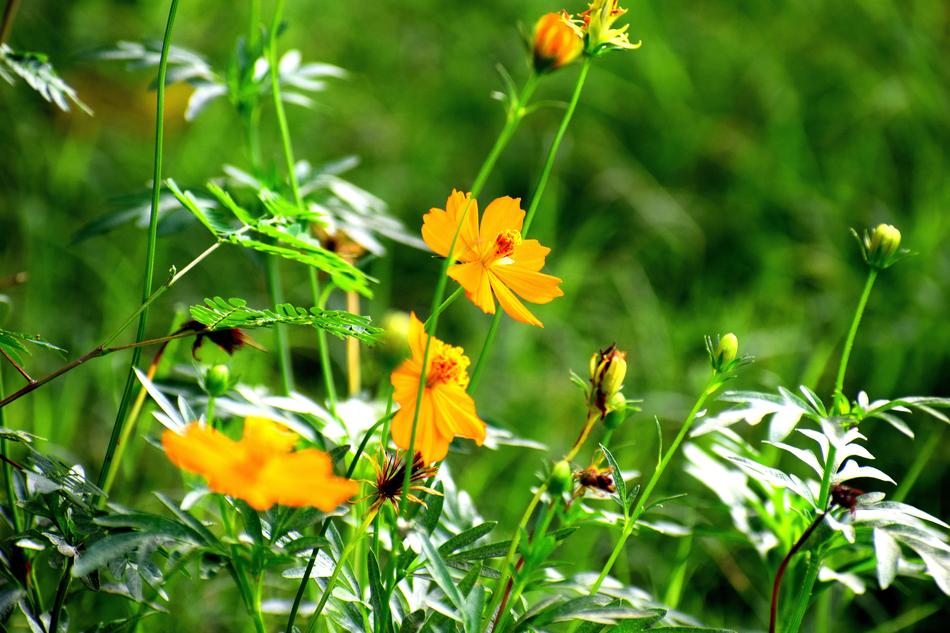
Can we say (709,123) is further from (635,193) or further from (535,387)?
(535,387)

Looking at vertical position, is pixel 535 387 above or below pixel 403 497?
below

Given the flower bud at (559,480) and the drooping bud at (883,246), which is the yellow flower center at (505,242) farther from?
the drooping bud at (883,246)

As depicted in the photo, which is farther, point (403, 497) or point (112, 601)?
point (112, 601)

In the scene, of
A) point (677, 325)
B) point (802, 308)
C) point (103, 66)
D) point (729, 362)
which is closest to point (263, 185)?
point (729, 362)

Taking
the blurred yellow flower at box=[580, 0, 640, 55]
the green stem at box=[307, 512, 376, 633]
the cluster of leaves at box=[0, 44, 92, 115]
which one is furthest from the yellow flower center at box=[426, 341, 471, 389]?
the cluster of leaves at box=[0, 44, 92, 115]

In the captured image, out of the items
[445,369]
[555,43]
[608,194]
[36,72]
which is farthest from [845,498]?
[608,194]

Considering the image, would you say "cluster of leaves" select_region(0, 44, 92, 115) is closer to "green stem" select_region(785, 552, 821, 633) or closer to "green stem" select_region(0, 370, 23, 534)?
"green stem" select_region(0, 370, 23, 534)
